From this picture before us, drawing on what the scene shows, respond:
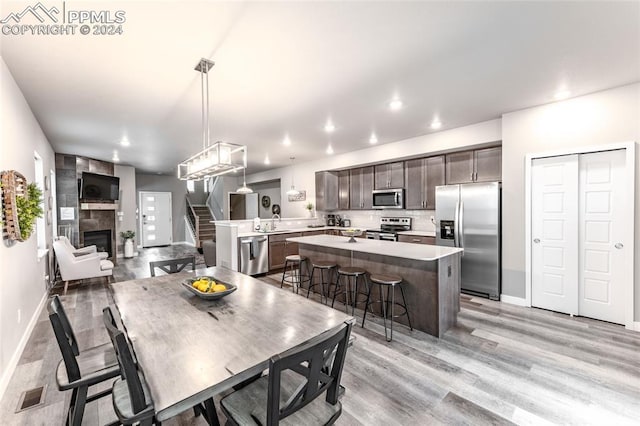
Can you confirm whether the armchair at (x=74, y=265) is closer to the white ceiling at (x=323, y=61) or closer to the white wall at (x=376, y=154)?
the white ceiling at (x=323, y=61)

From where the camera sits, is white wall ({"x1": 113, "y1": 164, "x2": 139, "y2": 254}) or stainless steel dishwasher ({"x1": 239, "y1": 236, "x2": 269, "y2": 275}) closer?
stainless steel dishwasher ({"x1": 239, "y1": 236, "x2": 269, "y2": 275})

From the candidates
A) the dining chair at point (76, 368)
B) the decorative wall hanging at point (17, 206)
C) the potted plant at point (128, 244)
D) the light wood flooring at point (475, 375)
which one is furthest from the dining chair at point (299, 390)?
the potted plant at point (128, 244)

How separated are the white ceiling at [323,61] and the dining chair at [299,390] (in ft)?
6.60

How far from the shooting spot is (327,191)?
23.4 ft

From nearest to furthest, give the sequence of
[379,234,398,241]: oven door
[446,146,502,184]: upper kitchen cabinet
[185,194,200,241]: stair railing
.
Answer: [446,146,502,184]: upper kitchen cabinet, [379,234,398,241]: oven door, [185,194,200,241]: stair railing

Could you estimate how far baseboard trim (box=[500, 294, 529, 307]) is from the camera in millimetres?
3833

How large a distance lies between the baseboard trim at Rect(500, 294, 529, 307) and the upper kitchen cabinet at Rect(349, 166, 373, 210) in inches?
121

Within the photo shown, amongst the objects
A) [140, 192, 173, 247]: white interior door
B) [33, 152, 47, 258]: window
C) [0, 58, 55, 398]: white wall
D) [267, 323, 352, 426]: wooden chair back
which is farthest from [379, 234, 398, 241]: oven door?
[140, 192, 173, 247]: white interior door

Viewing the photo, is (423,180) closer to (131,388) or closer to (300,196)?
(300,196)

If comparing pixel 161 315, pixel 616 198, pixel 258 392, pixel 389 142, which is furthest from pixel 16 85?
pixel 616 198

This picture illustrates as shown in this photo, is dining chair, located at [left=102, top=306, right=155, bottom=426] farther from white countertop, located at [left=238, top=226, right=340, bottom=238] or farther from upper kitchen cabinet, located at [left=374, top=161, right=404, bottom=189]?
upper kitchen cabinet, located at [left=374, top=161, right=404, bottom=189]

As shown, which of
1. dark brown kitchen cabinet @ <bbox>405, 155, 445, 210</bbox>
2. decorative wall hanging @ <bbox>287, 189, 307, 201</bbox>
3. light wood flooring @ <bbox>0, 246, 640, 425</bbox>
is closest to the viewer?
light wood flooring @ <bbox>0, 246, 640, 425</bbox>

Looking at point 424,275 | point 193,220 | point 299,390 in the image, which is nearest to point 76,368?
point 299,390

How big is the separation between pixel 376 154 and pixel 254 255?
10.9ft
